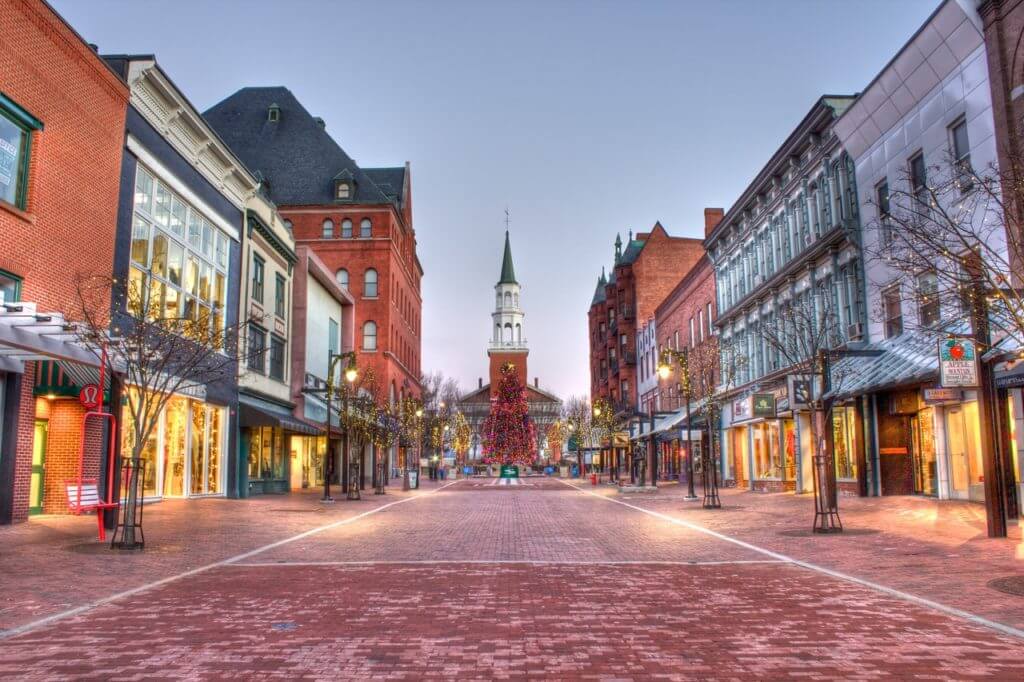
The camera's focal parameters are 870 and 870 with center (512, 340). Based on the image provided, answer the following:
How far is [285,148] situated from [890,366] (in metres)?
52.6

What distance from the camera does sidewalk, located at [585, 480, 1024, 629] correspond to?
9.38 meters

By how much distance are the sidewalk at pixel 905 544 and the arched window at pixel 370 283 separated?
44.7 metres

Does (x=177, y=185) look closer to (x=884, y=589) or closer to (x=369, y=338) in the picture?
(x=884, y=589)

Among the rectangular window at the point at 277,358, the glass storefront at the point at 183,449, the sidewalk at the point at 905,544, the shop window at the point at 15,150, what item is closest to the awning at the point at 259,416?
the glass storefront at the point at 183,449

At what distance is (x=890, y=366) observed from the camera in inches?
907

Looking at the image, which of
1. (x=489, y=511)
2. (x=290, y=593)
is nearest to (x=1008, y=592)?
(x=290, y=593)

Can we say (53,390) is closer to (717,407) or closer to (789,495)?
(789,495)

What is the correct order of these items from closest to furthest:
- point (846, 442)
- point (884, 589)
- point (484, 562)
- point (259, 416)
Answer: point (884, 589)
point (484, 562)
point (846, 442)
point (259, 416)

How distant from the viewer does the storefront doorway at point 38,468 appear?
63.5 ft

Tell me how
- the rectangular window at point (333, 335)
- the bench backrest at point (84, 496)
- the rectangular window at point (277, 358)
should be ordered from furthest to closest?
the rectangular window at point (333, 335)
the rectangular window at point (277, 358)
the bench backrest at point (84, 496)

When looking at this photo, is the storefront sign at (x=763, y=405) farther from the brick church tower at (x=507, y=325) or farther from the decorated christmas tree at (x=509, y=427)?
the brick church tower at (x=507, y=325)

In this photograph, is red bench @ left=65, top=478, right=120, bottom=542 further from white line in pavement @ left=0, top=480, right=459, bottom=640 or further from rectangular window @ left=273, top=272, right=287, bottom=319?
rectangular window @ left=273, top=272, right=287, bottom=319

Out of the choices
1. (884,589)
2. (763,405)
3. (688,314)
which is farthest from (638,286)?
(884,589)

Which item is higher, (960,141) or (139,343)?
(960,141)
